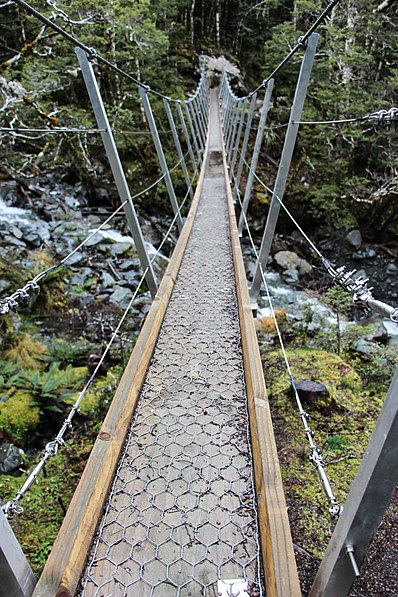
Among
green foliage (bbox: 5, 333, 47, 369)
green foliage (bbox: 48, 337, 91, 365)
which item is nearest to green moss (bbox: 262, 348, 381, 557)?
green foliage (bbox: 48, 337, 91, 365)

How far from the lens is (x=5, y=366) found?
3.21 metres

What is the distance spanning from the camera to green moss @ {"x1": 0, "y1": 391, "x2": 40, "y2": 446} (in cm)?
263

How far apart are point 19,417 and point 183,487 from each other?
2045mm

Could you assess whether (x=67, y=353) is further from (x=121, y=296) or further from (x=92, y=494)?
(x=92, y=494)

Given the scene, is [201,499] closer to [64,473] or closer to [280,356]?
[64,473]

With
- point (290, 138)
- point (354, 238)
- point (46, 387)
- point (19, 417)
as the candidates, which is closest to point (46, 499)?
point (19, 417)

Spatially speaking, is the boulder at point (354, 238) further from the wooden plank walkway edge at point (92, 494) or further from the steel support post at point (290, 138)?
the wooden plank walkway edge at point (92, 494)

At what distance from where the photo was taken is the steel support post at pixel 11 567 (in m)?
0.64

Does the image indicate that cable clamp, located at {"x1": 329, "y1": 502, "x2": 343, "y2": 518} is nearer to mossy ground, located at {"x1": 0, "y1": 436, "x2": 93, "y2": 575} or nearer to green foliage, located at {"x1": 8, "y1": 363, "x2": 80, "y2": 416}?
mossy ground, located at {"x1": 0, "y1": 436, "x2": 93, "y2": 575}

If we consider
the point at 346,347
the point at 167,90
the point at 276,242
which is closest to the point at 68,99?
the point at 167,90

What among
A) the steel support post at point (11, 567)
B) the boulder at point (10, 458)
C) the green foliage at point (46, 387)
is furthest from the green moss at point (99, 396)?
the steel support post at point (11, 567)

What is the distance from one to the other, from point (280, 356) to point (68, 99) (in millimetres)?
7232

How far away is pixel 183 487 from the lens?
42.9 inches

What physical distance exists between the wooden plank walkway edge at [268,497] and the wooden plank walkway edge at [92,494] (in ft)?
1.31
